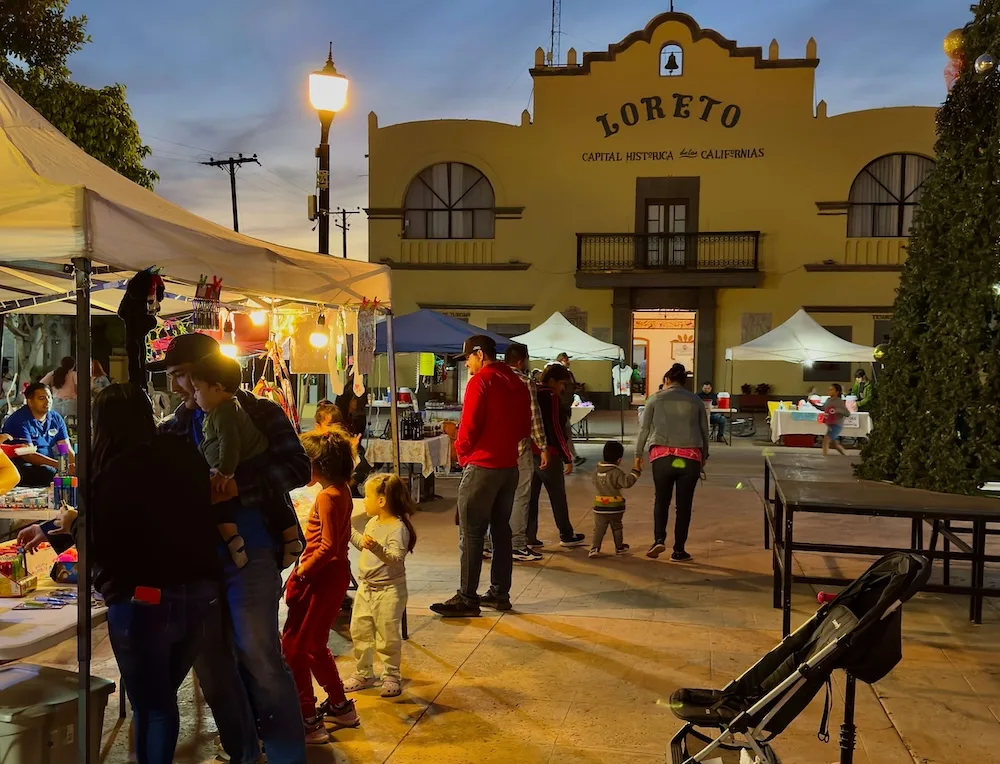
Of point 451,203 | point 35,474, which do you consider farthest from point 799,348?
point 35,474

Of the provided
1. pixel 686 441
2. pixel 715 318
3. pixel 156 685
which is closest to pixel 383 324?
pixel 686 441

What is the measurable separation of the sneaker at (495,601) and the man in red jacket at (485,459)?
Result: 0.11 metres

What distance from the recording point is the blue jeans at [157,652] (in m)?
2.76

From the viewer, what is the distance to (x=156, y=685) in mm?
2791

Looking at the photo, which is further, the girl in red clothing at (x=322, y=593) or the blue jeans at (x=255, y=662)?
the girl in red clothing at (x=322, y=593)

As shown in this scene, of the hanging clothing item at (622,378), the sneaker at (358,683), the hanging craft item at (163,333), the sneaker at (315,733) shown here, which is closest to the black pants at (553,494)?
the hanging craft item at (163,333)

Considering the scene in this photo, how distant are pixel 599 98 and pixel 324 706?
927 inches

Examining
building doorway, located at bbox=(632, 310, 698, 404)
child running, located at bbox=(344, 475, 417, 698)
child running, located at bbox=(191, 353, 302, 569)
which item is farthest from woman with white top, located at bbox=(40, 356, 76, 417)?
building doorway, located at bbox=(632, 310, 698, 404)

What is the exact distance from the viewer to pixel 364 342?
6828mm

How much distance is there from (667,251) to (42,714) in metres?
23.3

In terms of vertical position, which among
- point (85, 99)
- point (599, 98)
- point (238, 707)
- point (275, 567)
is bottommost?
point (238, 707)

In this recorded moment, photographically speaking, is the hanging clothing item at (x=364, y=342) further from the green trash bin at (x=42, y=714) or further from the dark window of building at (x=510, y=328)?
the dark window of building at (x=510, y=328)

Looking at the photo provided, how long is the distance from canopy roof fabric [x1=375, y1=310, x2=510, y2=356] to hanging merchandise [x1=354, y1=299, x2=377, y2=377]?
474 cm

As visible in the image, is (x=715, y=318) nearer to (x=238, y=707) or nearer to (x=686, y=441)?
(x=686, y=441)
